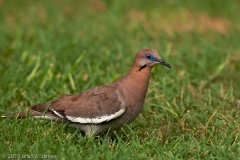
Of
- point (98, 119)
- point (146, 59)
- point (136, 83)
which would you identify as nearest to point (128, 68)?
point (146, 59)

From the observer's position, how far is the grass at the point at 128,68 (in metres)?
5.07

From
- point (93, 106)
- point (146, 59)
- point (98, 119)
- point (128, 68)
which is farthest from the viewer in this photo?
point (128, 68)

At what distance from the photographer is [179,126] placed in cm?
584

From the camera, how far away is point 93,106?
556 centimetres

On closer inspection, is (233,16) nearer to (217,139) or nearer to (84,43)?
(84,43)

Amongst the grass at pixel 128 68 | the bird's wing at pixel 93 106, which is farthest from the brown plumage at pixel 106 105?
the grass at pixel 128 68

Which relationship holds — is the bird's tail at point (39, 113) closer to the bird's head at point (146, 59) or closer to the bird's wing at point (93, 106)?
the bird's wing at point (93, 106)

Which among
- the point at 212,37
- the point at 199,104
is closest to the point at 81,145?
the point at 199,104

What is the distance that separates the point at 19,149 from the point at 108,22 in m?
5.72

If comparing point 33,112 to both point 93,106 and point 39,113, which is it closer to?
point 39,113

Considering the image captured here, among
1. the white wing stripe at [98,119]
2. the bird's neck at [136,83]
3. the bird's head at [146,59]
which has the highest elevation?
the bird's head at [146,59]

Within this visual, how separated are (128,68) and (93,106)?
8.14 ft

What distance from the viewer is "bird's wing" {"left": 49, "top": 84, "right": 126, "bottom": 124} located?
214 inches

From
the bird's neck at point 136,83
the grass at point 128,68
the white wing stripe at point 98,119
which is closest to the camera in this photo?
the grass at point 128,68
